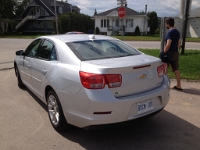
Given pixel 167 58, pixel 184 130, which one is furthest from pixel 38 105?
pixel 167 58

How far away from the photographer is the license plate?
3.05 meters

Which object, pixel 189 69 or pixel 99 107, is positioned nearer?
pixel 99 107

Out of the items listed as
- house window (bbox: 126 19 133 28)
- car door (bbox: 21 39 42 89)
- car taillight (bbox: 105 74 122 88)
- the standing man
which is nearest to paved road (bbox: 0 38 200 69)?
car door (bbox: 21 39 42 89)

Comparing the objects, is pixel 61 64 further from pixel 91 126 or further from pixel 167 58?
pixel 167 58

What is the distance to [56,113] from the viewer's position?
3.59m

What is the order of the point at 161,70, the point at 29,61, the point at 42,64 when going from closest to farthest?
the point at 161,70, the point at 42,64, the point at 29,61

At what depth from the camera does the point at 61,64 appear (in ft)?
11.3

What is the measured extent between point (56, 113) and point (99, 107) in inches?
44.3

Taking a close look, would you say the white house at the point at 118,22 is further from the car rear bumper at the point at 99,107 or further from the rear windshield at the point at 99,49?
the car rear bumper at the point at 99,107

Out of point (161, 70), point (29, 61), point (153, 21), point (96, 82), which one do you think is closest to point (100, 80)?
point (96, 82)

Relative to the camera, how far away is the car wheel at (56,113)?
3386mm

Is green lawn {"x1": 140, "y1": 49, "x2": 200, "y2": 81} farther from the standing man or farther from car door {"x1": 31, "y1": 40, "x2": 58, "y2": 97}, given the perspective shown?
car door {"x1": 31, "y1": 40, "x2": 58, "y2": 97}

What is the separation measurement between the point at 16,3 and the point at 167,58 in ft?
175

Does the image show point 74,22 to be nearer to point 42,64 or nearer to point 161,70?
point 42,64
